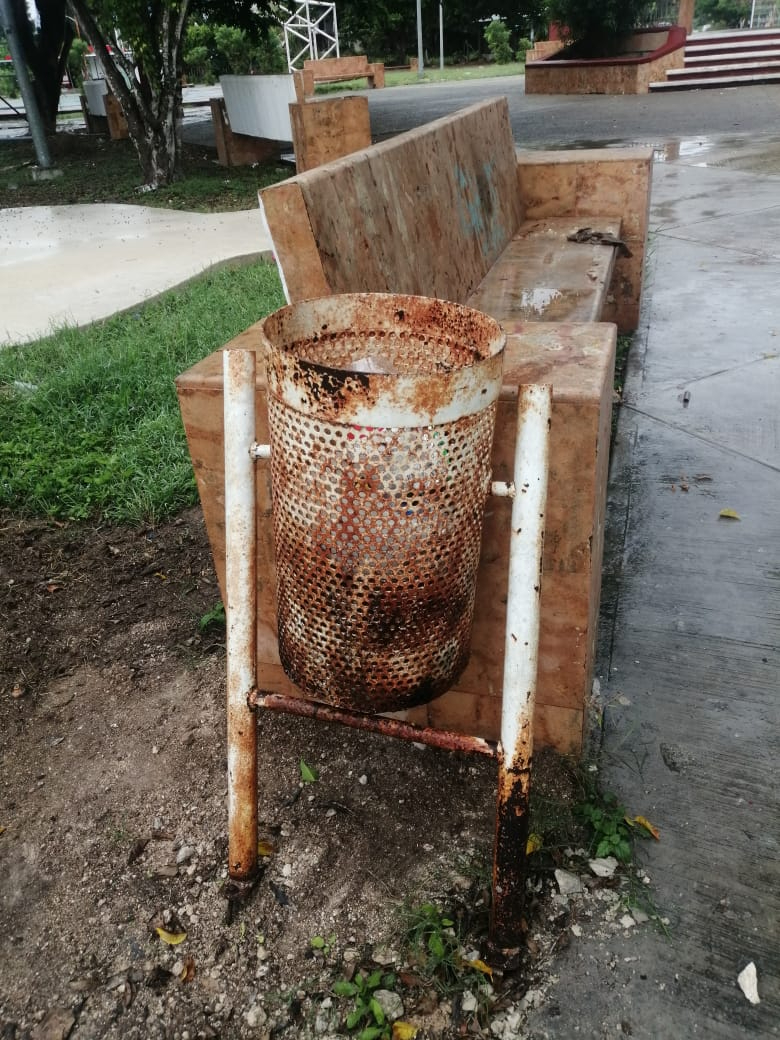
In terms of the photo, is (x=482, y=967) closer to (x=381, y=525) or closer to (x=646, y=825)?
(x=646, y=825)

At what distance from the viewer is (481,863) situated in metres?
1.90

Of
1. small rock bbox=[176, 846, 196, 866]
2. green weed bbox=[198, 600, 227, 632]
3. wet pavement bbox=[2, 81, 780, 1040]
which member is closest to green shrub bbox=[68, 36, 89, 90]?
wet pavement bbox=[2, 81, 780, 1040]

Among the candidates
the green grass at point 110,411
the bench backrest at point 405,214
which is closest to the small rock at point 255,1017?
the bench backrest at point 405,214

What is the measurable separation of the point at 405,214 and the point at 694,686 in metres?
1.87

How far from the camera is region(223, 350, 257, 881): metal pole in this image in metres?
1.71

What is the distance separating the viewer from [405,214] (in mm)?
3004

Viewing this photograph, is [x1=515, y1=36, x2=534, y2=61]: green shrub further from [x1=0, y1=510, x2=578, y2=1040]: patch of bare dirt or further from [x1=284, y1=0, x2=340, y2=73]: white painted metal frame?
[x1=0, y1=510, x2=578, y2=1040]: patch of bare dirt

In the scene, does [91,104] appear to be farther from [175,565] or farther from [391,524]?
[391,524]

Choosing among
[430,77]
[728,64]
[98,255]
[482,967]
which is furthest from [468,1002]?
[430,77]

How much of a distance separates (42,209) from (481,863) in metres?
10.1

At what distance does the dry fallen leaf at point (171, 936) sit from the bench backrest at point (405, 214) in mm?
1566

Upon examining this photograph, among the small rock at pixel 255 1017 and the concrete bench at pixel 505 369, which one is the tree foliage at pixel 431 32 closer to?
the concrete bench at pixel 505 369

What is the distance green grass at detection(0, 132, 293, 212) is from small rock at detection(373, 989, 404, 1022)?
915cm

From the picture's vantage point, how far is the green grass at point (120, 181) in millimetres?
10250
